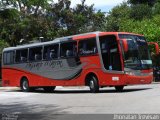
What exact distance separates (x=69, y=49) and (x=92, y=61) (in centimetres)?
200

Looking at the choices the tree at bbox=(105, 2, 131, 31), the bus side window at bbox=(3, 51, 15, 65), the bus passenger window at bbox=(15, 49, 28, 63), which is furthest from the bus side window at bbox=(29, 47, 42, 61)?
the tree at bbox=(105, 2, 131, 31)

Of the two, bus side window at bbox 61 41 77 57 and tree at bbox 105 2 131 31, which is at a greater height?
tree at bbox 105 2 131 31

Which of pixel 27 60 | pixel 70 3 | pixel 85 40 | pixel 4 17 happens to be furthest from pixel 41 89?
pixel 4 17

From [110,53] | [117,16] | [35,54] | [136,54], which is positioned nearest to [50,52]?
[35,54]

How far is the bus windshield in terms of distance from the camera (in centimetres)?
2438

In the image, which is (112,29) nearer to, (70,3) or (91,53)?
(70,3)

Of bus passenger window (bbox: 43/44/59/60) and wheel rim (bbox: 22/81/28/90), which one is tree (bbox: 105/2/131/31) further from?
bus passenger window (bbox: 43/44/59/60)

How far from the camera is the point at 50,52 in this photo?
2791cm

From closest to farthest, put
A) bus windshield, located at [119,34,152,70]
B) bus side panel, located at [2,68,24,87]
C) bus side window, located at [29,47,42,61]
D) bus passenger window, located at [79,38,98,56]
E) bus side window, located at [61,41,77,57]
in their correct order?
1. bus windshield, located at [119,34,152,70]
2. bus passenger window, located at [79,38,98,56]
3. bus side window, located at [61,41,77,57]
4. bus side window, located at [29,47,42,61]
5. bus side panel, located at [2,68,24,87]

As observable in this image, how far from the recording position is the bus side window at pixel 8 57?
31.1 meters

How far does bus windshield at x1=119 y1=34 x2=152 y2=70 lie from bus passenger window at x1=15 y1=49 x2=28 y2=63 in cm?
767

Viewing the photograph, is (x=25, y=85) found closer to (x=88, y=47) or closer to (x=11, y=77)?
(x=11, y=77)

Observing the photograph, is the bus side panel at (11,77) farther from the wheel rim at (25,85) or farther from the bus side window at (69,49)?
the bus side window at (69,49)

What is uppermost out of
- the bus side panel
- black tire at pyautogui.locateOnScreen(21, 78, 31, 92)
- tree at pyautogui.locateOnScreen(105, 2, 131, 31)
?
tree at pyautogui.locateOnScreen(105, 2, 131, 31)
